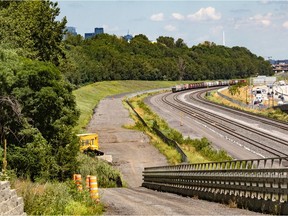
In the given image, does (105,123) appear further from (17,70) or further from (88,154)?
(17,70)

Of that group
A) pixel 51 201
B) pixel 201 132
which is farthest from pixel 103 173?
pixel 201 132

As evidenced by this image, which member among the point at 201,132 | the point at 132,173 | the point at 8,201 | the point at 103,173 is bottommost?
the point at 201,132

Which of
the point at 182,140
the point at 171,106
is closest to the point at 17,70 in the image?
the point at 182,140

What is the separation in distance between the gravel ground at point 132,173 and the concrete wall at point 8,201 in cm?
545

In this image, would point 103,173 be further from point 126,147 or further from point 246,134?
point 246,134

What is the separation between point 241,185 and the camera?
21234 mm

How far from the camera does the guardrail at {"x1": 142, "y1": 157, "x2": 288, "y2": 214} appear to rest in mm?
18109

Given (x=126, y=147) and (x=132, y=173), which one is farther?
(x=126, y=147)

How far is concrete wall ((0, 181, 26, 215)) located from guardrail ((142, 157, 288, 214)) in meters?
7.48

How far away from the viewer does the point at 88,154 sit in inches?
2127

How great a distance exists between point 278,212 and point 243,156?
36383 mm

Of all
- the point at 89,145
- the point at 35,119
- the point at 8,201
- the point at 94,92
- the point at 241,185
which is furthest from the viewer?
the point at 94,92

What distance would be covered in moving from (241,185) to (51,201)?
7.38 meters

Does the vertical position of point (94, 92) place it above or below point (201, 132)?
below
